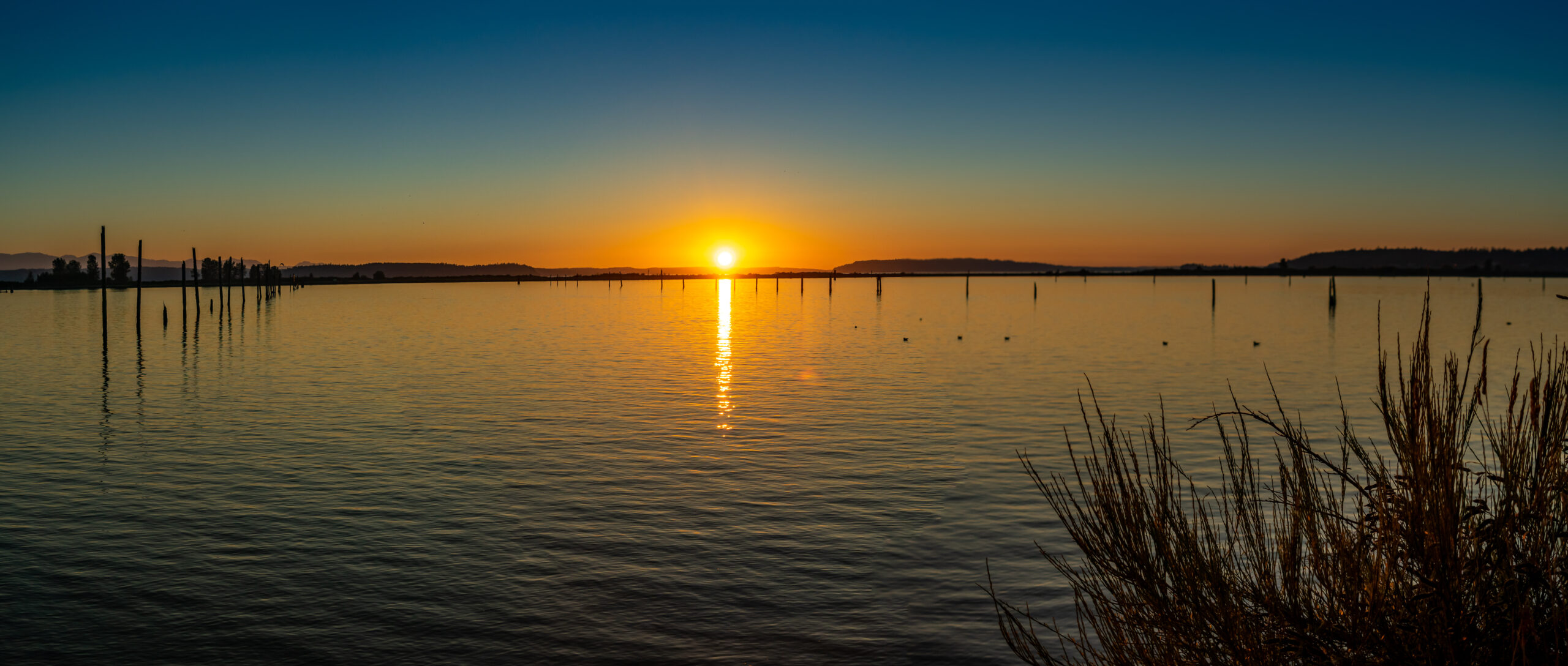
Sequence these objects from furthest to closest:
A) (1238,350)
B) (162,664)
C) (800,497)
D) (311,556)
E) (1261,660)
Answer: (1238,350) → (800,497) → (311,556) → (162,664) → (1261,660)

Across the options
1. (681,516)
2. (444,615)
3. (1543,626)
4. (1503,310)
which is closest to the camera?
(1543,626)

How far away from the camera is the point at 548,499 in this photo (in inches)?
570

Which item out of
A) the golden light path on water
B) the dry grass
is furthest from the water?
the dry grass

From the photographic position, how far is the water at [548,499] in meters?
9.19

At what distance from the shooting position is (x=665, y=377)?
108 feet

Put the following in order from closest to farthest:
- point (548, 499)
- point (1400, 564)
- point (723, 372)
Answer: point (1400, 564)
point (548, 499)
point (723, 372)

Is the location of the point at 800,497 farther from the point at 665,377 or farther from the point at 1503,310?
the point at 1503,310

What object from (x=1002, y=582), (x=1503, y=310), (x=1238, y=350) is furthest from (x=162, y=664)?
(x=1503, y=310)

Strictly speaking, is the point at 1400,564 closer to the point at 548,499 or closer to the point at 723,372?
the point at 548,499

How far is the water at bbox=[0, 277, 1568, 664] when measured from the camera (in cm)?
919

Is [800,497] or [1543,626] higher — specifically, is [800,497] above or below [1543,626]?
below

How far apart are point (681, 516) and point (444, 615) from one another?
4.33 meters

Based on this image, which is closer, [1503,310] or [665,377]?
[665,377]

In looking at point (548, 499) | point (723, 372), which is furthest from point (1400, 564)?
point (723, 372)
